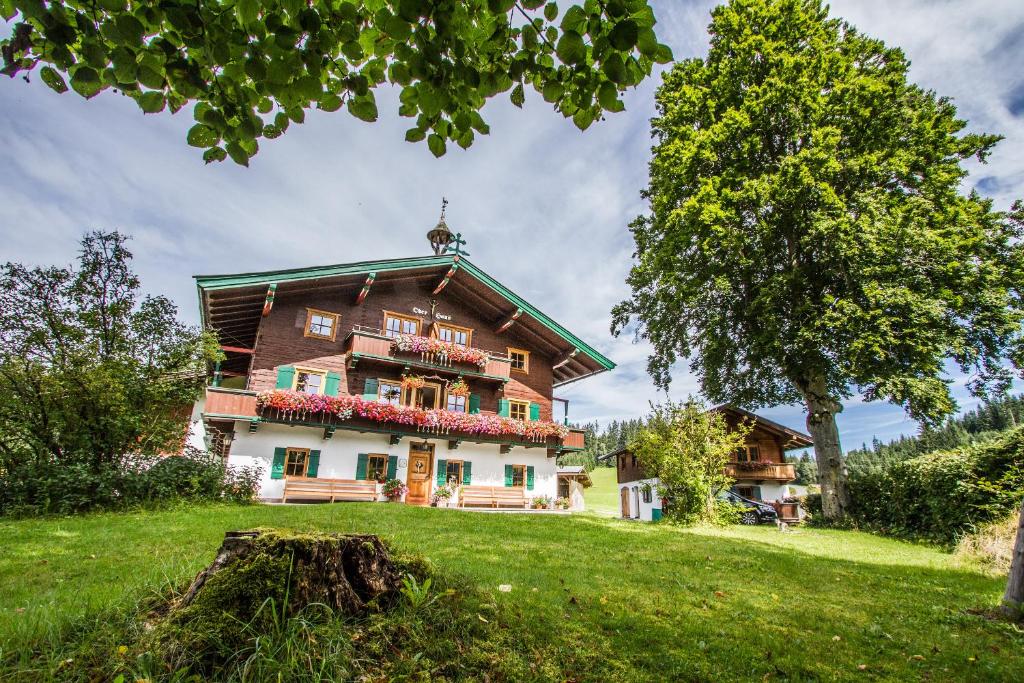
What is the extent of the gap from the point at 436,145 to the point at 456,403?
787 inches

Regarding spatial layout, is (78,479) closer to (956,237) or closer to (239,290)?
(239,290)

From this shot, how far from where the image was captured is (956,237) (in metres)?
17.4

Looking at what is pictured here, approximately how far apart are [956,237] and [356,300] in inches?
921

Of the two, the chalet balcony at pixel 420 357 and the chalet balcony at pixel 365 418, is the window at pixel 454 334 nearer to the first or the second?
the chalet balcony at pixel 420 357

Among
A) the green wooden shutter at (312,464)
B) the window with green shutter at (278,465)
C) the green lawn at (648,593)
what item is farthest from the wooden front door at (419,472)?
the green lawn at (648,593)

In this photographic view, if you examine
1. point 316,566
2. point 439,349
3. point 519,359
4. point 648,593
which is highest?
point 519,359

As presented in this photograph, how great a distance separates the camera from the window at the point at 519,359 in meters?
25.2

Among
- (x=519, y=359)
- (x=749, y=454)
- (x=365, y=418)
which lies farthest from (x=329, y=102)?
(x=749, y=454)

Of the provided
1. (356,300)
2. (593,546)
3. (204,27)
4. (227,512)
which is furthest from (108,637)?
(356,300)

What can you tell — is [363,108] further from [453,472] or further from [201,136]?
[453,472]

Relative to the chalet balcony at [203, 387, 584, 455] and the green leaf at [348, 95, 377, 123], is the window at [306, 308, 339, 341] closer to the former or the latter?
the chalet balcony at [203, 387, 584, 455]

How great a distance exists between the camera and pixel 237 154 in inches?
123

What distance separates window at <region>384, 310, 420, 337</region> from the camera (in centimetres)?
2239

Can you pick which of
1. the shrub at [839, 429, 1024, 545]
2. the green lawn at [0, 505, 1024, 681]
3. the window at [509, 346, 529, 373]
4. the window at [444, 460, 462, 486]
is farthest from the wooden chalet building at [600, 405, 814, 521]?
the green lawn at [0, 505, 1024, 681]
